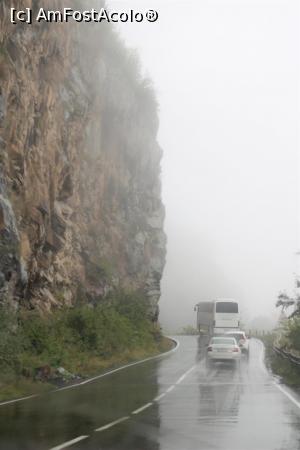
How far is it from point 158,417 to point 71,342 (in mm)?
17250

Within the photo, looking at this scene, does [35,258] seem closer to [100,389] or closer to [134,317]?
[100,389]

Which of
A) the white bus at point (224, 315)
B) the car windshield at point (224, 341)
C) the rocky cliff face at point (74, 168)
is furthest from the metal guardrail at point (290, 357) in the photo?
the white bus at point (224, 315)

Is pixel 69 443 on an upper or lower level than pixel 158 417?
upper

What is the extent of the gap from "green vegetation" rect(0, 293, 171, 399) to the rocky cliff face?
62.7 inches

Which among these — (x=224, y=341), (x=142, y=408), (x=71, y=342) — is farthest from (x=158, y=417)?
(x=224, y=341)

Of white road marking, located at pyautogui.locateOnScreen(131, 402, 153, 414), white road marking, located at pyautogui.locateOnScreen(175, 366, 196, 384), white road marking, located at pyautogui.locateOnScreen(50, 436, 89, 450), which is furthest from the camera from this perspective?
white road marking, located at pyautogui.locateOnScreen(175, 366, 196, 384)

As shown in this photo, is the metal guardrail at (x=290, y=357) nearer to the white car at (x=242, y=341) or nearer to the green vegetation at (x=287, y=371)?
the green vegetation at (x=287, y=371)

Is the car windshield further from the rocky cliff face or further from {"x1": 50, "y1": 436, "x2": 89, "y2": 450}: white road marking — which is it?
{"x1": 50, "y1": 436, "x2": 89, "y2": 450}: white road marking

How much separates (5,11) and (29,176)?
8.32m

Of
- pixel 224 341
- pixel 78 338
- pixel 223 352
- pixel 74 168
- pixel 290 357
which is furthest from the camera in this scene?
pixel 74 168

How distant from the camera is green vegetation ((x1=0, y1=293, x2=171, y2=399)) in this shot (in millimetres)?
20062

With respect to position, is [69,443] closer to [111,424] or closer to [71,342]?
[111,424]

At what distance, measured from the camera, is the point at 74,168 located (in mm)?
38969

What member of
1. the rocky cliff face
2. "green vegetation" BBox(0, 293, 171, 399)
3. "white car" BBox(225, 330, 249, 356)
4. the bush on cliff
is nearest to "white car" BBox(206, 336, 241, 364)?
"green vegetation" BBox(0, 293, 171, 399)
